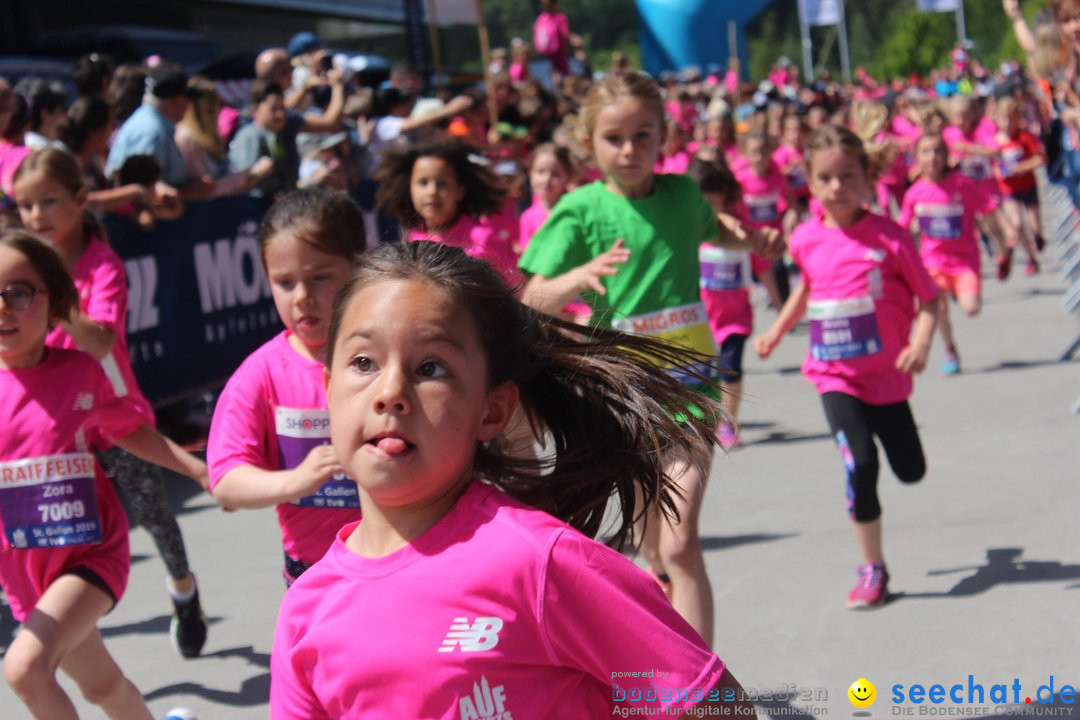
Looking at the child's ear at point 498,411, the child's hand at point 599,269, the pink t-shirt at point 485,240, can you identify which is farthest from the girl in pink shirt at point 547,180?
the child's ear at point 498,411

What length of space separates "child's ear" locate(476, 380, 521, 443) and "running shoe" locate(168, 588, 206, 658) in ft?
10.8

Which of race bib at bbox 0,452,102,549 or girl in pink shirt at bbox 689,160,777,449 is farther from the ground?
race bib at bbox 0,452,102,549

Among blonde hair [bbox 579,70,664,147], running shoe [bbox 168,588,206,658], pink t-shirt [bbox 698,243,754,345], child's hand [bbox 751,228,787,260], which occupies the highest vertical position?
blonde hair [bbox 579,70,664,147]

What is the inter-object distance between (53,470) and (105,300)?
130cm

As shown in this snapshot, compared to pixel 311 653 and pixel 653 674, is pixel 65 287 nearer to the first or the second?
pixel 311 653

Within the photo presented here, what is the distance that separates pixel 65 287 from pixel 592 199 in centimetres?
165

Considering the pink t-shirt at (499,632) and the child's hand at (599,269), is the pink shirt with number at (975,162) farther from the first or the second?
the pink t-shirt at (499,632)

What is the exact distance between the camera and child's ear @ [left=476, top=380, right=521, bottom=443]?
2.26 meters

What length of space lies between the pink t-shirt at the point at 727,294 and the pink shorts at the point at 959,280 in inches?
107

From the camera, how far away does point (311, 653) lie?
84.1 inches

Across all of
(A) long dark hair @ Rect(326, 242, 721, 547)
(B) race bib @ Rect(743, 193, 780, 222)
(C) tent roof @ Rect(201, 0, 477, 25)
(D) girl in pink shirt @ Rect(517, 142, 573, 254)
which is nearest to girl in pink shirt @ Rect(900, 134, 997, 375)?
(B) race bib @ Rect(743, 193, 780, 222)

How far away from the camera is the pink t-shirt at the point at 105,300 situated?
5.05 meters

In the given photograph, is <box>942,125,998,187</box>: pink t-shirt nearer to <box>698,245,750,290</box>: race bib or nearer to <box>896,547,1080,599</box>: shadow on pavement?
<box>698,245,750,290</box>: race bib

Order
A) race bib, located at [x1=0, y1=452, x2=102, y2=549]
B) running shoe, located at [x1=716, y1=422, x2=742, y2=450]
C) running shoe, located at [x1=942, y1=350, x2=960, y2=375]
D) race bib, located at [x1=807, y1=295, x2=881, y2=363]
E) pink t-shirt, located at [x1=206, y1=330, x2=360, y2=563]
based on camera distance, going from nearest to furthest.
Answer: running shoe, located at [x1=716, y1=422, x2=742, y2=450] → pink t-shirt, located at [x1=206, y1=330, x2=360, y2=563] → race bib, located at [x1=0, y1=452, x2=102, y2=549] → race bib, located at [x1=807, y1=295, x2=881, y2=363] → running shoe, located at [x1=942, y1=350, x2=960, y2=375]
